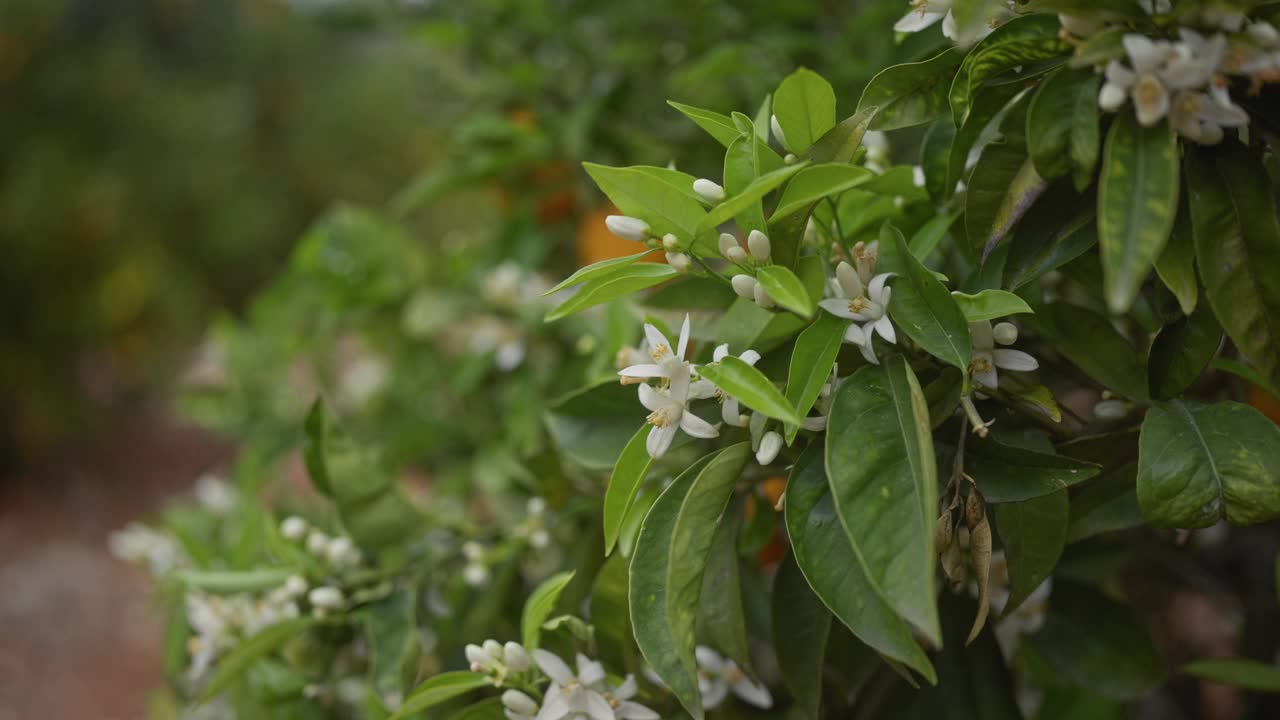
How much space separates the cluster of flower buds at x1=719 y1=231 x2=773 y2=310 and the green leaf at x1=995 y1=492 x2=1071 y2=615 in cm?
14

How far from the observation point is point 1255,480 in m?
0.37

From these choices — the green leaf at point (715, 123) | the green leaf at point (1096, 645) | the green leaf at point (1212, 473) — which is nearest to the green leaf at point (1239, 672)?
the green leaf at point (1096, 645)

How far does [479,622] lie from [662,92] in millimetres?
658

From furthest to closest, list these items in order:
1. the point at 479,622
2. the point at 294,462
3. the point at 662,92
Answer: the point at 294,462
the point at 662,92
the point at 479,622

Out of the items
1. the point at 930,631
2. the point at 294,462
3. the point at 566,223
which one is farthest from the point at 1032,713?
the point at 294,462

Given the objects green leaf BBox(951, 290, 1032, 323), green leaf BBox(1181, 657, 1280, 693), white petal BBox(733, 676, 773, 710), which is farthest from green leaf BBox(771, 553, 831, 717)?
green leaf BBox(1181, 657, 1280, 693)

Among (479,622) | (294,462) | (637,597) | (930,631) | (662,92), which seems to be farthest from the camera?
(294,462)

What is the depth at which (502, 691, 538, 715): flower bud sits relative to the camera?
1.48ft

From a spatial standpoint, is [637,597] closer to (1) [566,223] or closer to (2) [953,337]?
(2) [953,337]

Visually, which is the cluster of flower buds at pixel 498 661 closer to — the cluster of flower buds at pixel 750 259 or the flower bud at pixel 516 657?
the flower bud at pixel 516 657

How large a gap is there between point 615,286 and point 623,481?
92 millimetres

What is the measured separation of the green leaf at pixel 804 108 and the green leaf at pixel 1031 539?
19 cm

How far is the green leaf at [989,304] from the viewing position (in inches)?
14.5

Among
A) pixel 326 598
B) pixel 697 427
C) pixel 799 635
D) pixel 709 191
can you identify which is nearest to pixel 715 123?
pixel 709 191
